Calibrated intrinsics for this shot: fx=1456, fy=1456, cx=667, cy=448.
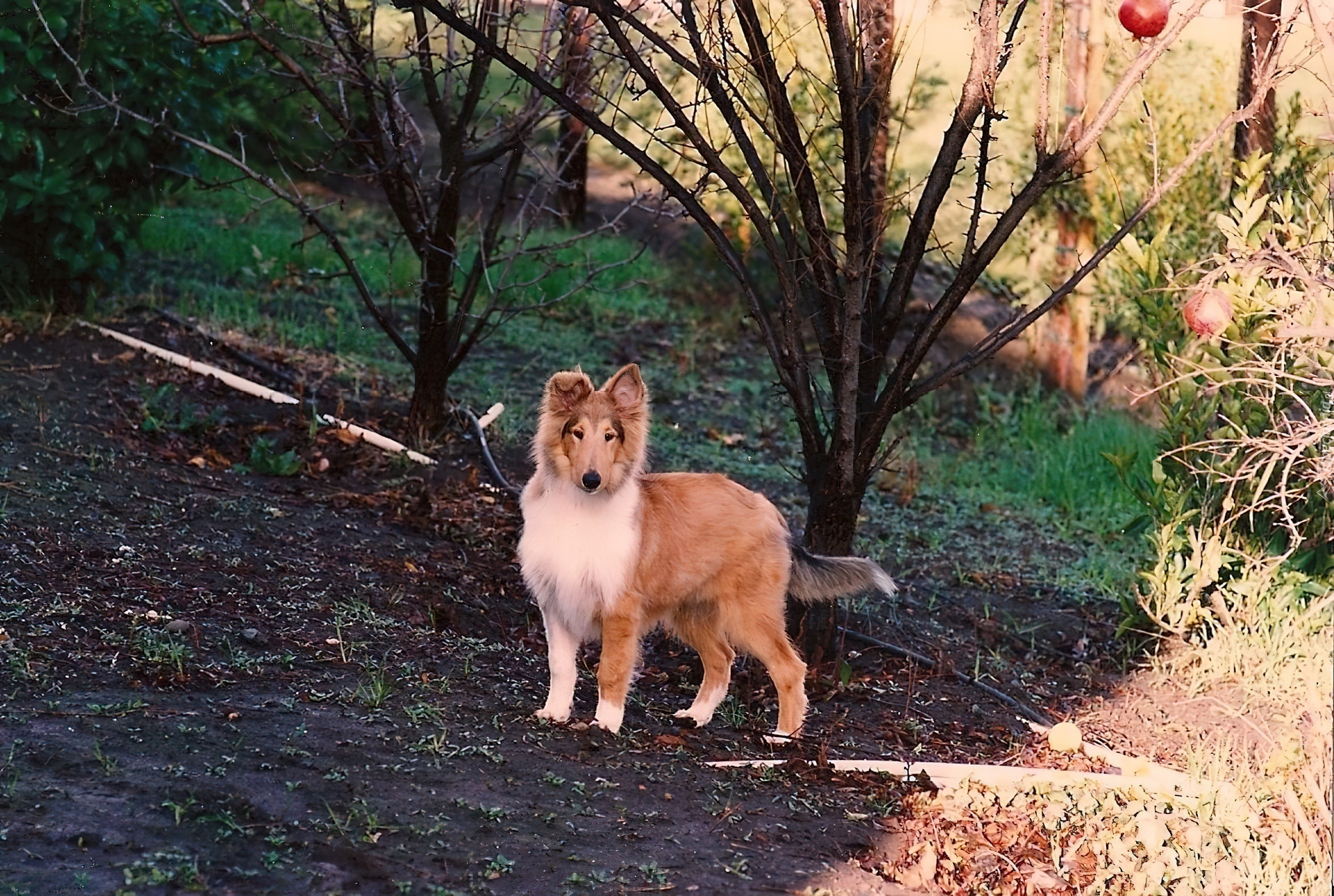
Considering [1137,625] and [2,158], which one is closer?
[1137,625]

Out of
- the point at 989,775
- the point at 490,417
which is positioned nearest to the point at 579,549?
the point at 989,775

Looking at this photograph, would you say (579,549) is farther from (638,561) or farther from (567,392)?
(567,392)

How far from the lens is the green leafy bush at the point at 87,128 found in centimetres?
838

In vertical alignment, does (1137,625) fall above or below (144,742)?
above

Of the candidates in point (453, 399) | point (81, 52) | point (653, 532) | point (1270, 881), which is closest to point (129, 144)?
point (81, 52)

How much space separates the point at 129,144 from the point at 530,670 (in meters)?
4.71

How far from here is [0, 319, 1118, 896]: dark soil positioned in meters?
4.14

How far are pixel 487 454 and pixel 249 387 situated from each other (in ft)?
5.21

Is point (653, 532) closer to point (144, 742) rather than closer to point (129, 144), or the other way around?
point (144, 742)

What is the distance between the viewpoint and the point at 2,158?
862cm

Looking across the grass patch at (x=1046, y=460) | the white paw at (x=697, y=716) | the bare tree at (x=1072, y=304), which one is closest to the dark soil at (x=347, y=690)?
the white paw at (x=697, y=716)

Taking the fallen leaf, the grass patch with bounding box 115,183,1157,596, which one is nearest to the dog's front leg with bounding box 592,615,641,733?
the fallen leaf

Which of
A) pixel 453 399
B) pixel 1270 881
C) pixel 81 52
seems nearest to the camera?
pixel 1270 881

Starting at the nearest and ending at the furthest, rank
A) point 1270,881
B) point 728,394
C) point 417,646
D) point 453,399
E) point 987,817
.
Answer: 1. point 1270,881
2. point 987,817
3. point 417,646
4. point 453,399
5. point 728,394
